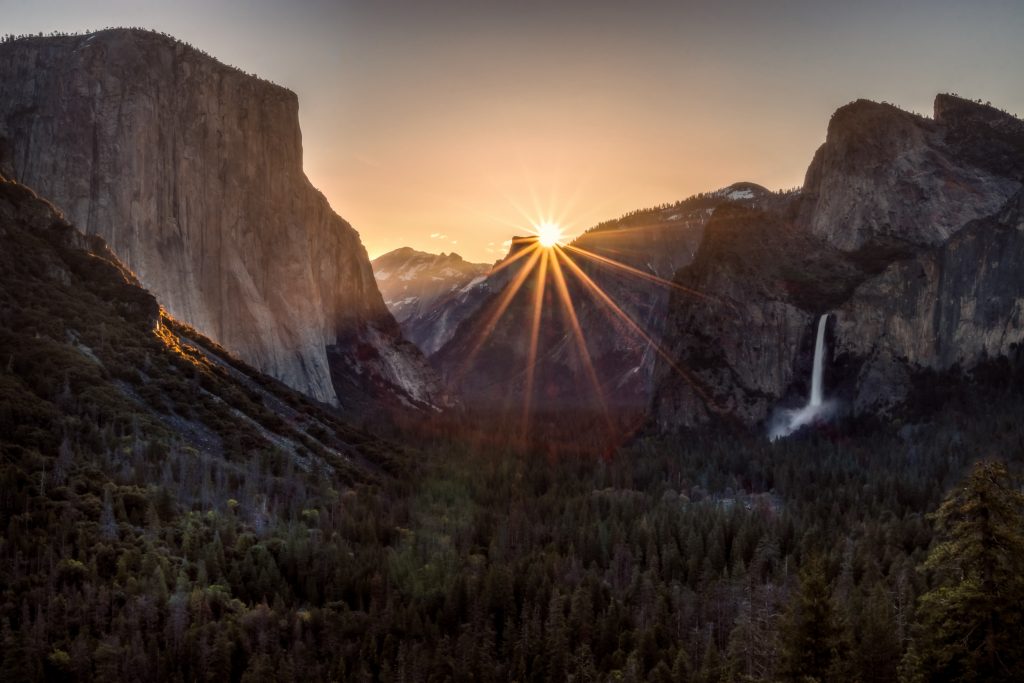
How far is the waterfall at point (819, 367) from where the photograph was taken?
193m

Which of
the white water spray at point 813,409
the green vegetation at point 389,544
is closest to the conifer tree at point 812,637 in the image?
the green vegetation at point 389,544

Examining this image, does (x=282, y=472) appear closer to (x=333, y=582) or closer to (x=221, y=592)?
(x=333, y=582)

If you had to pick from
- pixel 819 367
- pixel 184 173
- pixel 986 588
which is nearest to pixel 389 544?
pixel 986 588

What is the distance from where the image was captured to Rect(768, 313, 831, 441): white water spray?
618 ft

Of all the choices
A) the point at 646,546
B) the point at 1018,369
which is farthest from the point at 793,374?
the point at 646,546

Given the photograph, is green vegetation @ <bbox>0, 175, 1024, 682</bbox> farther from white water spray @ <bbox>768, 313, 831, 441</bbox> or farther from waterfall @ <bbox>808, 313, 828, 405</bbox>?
waterfall @ <bbox>808, 313, 828, 405</bbox>

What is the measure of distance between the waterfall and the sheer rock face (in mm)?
91752

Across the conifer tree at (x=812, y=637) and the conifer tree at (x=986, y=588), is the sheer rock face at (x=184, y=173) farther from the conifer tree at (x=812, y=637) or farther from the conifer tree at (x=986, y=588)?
the conifer tree at (x=986, y=588)

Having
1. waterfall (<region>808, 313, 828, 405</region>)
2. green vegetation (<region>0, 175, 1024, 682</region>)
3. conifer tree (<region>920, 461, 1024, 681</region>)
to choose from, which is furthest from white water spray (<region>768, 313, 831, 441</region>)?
conifer tree (<region>920, 461, 1024, 681</region>)

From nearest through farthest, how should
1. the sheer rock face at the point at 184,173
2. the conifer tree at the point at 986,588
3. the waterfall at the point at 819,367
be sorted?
the conifer tree at the point at 986,588 < the sheer rock face at the point at 184,173 < the waterfall at the point at 819,367

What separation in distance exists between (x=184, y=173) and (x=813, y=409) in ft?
394

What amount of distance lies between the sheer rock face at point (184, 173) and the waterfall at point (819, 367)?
9175 centimetres

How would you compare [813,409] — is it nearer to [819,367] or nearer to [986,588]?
[819,367]

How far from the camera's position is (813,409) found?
19075cm
